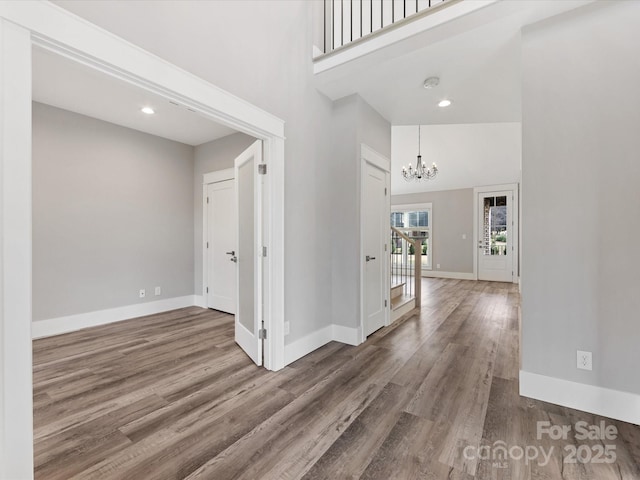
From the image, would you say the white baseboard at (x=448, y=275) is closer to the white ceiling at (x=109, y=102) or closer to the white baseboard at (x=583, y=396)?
the white baseboard at (x=583, y=396)

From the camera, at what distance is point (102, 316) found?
3814 mm

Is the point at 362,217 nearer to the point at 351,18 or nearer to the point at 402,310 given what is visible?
the point at 402,310

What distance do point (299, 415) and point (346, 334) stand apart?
1.36 metres

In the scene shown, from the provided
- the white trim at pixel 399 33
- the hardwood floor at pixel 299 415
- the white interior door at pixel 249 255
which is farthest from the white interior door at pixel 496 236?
the white interior door at pixel 249 255

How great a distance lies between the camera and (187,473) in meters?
1.43

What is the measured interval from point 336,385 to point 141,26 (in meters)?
2.70

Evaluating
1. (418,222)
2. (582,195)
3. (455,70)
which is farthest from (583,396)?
(418,222)

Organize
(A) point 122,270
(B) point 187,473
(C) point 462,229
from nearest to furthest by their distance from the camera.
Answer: (B) point 187,473 → (A) point 122,270 → (C) point 462,229

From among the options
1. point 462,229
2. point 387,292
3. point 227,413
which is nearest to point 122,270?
point 227,413

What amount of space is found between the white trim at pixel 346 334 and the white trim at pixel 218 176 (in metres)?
2.69

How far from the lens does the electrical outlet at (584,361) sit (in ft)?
6.37

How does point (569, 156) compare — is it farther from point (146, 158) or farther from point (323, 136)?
point (146, 158)

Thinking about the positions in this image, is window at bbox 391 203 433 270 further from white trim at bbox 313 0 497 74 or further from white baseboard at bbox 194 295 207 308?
white trim at bbox 313 0 497 74

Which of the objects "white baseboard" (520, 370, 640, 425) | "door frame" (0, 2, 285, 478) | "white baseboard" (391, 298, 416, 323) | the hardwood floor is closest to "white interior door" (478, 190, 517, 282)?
"white baseboard" (391, 298, 416, 323)
